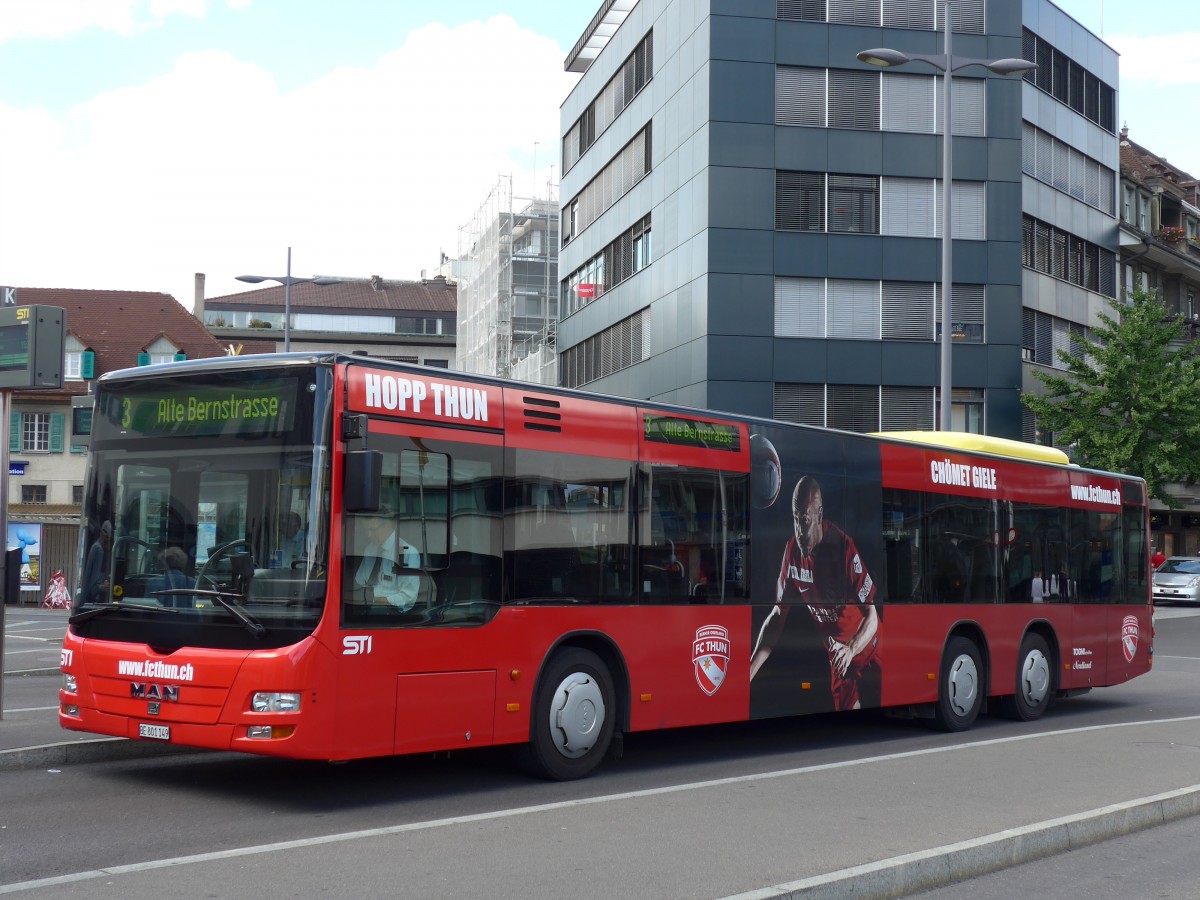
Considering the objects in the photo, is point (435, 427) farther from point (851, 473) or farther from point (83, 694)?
point (851, 473)

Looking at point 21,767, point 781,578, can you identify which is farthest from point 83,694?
point 781,578

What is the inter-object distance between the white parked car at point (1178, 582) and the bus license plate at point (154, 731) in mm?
40422

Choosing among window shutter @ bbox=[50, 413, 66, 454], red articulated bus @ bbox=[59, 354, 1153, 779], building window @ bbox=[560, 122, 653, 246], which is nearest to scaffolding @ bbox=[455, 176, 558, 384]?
building window @ bbox=[560, 122, 653, 246]

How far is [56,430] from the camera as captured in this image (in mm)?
55438

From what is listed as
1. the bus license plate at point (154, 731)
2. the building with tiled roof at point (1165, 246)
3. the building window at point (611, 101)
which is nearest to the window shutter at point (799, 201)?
the building window at point (611, 101)

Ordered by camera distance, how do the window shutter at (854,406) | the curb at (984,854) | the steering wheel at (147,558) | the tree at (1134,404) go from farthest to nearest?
the tree at (1134,404) < the window shutter at (854,406) < the steering wheel at (147,558) < the curb at (984,854)

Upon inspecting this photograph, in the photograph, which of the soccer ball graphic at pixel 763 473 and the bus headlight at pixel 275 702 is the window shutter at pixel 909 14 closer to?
the soccer ball graphic at pixel 763 473

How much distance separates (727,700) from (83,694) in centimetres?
499

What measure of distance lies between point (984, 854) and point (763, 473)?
5.01 metres

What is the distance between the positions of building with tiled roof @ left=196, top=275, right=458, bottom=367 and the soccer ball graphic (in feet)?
270

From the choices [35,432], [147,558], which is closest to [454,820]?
[147,558]

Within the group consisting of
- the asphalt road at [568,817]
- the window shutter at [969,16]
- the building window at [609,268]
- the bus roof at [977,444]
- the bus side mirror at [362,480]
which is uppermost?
the window shutter at [969,16]

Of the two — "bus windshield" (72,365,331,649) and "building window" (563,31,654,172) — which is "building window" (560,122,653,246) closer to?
"building window" (563,31,654,172)

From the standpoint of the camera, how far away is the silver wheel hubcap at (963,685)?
14.3 meters
